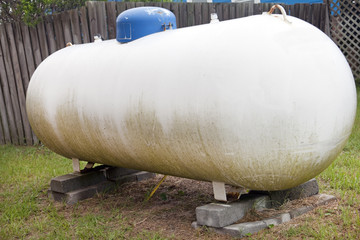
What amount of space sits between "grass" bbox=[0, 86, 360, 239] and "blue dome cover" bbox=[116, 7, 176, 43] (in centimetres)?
141

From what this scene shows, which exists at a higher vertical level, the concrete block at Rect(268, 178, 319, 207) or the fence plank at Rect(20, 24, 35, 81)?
the fence plank at Rect(20, 24, 35, 81)

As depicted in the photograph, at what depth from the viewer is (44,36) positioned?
598 cm

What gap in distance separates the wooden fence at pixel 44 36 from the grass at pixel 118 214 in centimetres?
184

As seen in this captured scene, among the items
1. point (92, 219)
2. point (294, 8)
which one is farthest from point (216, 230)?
point (294, 8)

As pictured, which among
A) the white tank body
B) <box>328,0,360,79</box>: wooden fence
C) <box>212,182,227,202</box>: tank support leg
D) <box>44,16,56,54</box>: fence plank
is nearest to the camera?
the white tank body

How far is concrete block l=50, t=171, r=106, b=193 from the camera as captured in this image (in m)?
3.87

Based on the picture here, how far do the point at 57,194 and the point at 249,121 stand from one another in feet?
7.34

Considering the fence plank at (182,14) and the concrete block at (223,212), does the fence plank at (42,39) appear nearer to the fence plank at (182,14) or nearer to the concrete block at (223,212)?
the fence plank at (182,14)

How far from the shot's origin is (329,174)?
12.8 feet

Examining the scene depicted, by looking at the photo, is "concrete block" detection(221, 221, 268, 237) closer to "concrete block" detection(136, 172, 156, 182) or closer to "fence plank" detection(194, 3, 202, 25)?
"concrete block" detection(136, 172, 156, 182)

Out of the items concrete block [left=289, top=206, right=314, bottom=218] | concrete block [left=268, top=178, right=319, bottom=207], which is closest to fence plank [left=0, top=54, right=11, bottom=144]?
concrete block [left=268, top=178, right=319, bottom=207]

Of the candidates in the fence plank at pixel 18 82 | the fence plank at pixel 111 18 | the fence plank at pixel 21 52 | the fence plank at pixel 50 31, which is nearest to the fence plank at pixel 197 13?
the fence plank at pixel 111 18

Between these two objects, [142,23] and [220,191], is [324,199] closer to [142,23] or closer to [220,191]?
[220,191]

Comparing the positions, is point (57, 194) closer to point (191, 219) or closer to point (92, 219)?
point (92, 219)
